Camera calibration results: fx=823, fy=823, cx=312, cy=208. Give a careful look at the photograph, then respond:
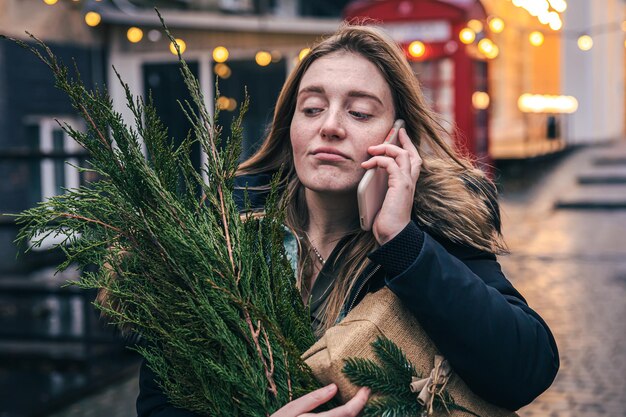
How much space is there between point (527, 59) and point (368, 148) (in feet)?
77.1

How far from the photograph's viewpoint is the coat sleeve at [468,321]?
173 cm

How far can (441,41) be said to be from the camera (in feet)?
38.8

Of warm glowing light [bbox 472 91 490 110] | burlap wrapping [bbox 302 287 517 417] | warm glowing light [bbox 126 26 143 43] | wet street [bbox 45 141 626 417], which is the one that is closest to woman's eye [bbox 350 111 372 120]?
burlap wrapping [bbox 302 287 517 417]

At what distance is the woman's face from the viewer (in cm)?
199

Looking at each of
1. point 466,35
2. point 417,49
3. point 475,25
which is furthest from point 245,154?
point 475,25

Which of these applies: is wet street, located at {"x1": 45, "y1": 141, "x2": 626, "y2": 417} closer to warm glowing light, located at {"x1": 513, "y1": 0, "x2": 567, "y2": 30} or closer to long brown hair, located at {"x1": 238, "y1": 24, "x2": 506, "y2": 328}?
long brown hair, located at {"x1": 238, "y1": 24, "x2": 506, "y2": 328}

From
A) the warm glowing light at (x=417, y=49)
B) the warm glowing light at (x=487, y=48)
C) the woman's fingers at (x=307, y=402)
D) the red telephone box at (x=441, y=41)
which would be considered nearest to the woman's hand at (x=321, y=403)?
the woman's fingers at (x=307, y=402)

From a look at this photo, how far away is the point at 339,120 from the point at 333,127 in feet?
0.10

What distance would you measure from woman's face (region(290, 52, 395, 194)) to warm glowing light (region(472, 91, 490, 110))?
415 inches

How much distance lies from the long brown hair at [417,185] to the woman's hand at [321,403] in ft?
0.94

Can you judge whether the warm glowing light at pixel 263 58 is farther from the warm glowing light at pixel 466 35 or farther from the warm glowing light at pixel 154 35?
the warm glowing light at pixel 466 35

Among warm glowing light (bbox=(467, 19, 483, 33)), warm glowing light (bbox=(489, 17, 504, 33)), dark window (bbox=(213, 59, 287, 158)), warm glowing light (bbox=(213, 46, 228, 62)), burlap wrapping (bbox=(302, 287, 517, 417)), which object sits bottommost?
burlap wrapping (bbox=(302, 287, 517, 417))

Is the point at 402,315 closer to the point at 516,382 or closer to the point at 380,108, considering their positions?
the point at 516,382

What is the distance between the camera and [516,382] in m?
1.77
